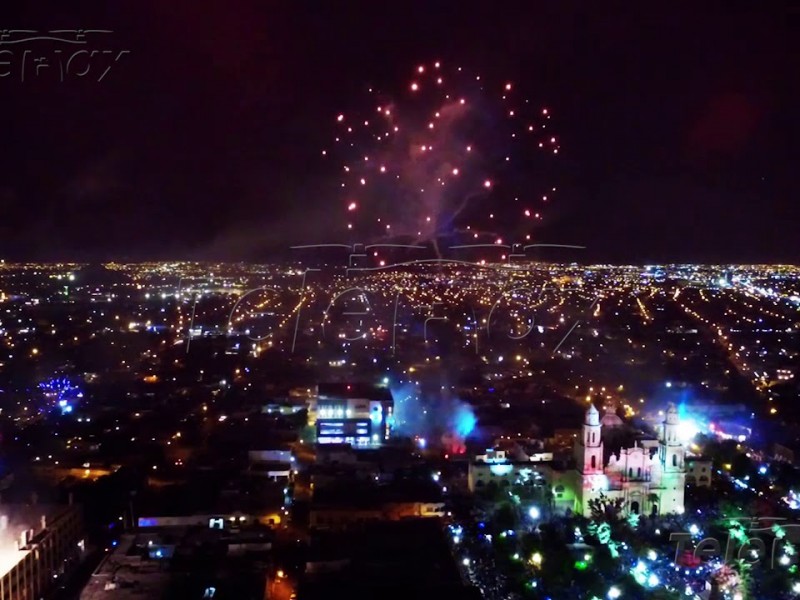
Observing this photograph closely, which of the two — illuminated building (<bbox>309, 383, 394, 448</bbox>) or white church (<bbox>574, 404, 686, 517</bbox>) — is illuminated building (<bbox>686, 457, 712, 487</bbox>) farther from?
illuminated building (<bbox>309, 383, 394, 448</bbox>)

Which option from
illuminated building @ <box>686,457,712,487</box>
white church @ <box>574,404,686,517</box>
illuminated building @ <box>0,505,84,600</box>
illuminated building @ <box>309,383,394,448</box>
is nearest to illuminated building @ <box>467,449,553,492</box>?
white church @ <box>574,404,686,517</box>

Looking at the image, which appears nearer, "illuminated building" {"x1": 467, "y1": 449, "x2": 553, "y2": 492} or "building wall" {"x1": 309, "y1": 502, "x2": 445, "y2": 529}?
"building wall" {"x1": 309, "y1": 502, "x2": 445, "y2": 529}

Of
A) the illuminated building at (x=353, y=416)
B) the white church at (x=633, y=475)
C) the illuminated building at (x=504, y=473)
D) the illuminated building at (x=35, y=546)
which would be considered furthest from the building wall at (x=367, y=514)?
the illuminated building at (x=353, y=416)

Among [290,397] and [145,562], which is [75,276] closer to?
[290,397]

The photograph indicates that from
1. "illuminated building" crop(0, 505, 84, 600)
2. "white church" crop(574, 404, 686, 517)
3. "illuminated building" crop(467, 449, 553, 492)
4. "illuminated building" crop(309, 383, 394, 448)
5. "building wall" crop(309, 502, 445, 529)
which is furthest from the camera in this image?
"illuminated building" crop(309, 383, 394, 448)

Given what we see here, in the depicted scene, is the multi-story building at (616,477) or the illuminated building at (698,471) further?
the illuminated building at (698,471)

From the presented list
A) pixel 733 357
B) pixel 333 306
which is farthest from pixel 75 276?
pixel 733 357

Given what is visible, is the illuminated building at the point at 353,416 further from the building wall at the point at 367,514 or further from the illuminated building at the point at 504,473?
the building wall at the point at 367,514
